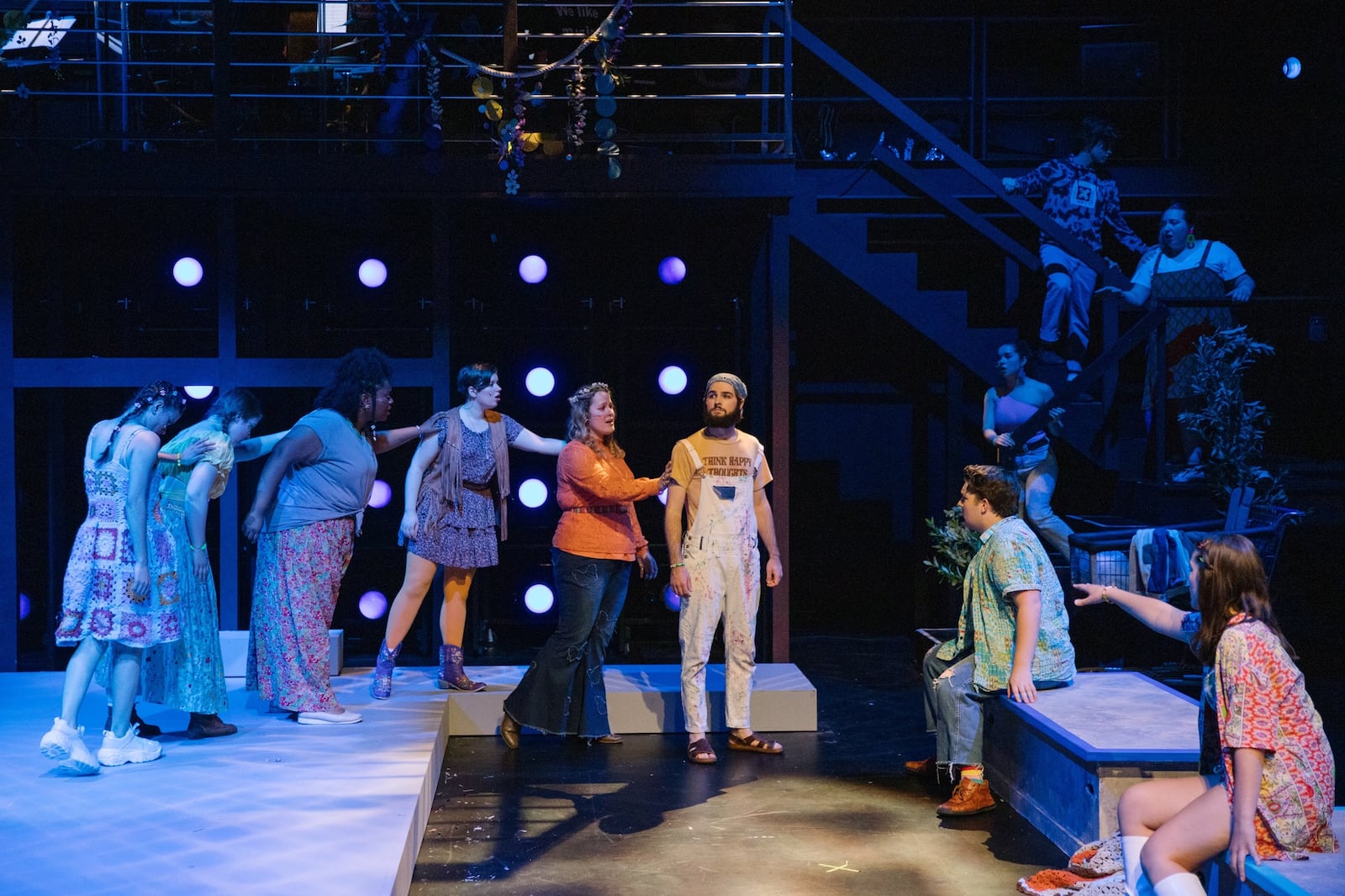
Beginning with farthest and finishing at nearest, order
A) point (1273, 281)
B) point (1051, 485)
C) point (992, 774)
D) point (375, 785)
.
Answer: point (1273, 281) → point (1051, 485) → point (992, 774) → point (375, 785)

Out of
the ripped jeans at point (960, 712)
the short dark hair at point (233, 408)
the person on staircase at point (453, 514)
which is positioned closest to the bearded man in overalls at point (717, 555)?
the person on staircase at point (453, 514)

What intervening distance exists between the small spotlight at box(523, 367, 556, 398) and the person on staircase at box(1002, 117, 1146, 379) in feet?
9.50

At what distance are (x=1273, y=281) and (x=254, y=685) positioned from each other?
24.4ft

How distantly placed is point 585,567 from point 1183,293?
4.29 metres

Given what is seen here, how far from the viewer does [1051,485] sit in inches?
288

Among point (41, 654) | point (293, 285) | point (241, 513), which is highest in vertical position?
point (293, 285)

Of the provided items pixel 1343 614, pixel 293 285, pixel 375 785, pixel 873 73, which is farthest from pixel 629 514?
pixel 873 73

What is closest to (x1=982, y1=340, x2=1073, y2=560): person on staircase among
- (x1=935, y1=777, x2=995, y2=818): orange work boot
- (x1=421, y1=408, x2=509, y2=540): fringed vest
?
(x1=935, y1=777, x2=995, y2=818): orange work boot

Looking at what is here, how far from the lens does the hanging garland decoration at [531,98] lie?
5.96 metres

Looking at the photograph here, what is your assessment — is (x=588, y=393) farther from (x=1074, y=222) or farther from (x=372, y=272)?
(x=1074, y=222)

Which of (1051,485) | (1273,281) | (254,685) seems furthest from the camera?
(1273,281)

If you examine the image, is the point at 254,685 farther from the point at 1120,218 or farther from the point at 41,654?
the point at 1120,218

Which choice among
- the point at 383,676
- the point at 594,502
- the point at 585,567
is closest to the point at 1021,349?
the point at 594,502

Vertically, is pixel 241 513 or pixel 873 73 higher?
pixel 873 73
